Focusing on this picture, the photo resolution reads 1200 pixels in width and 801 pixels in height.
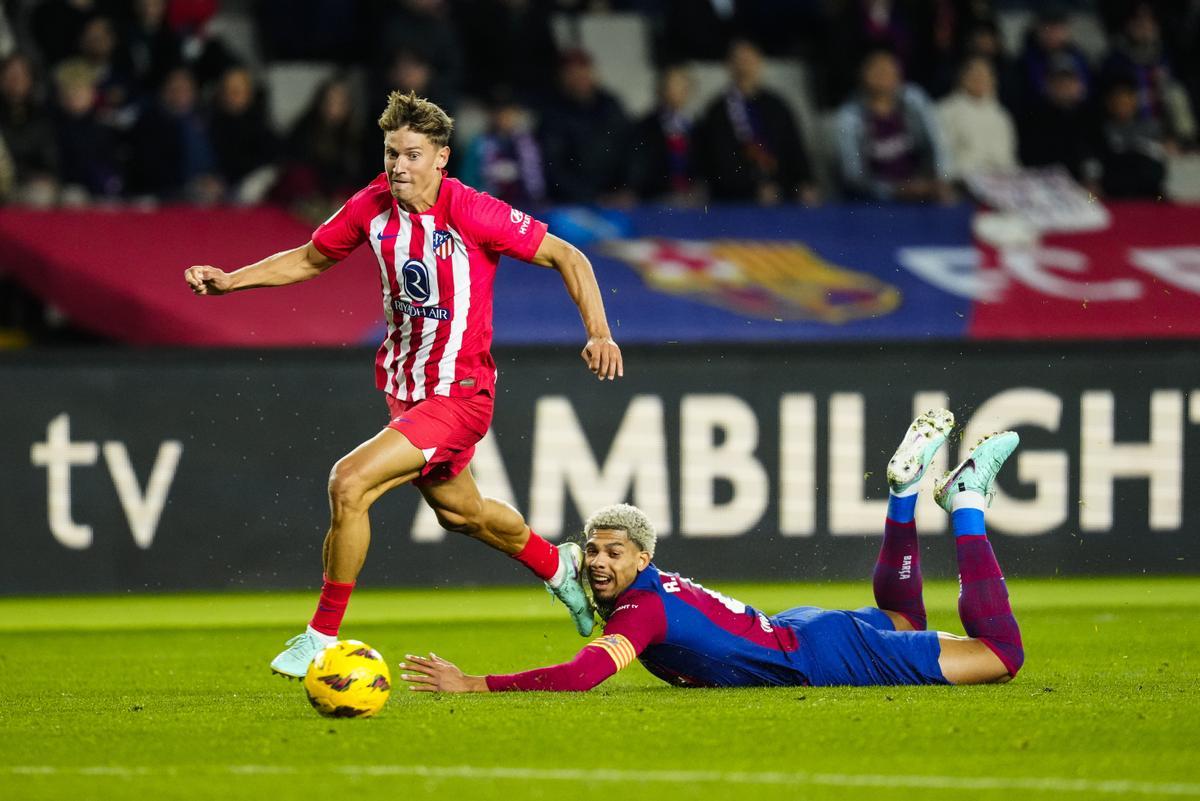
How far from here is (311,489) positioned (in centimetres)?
1137

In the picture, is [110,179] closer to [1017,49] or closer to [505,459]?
[505,459]

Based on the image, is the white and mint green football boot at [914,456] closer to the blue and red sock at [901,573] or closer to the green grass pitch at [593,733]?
the blue and red sock at [901,573]

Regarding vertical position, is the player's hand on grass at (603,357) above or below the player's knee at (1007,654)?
above

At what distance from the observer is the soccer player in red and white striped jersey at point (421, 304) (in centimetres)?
723

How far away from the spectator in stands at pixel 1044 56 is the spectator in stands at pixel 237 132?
568cm

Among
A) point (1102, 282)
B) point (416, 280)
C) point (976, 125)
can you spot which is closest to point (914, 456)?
point (416, 280)

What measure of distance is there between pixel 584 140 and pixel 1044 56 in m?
3.90

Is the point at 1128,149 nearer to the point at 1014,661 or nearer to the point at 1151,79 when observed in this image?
the point at 1151,79

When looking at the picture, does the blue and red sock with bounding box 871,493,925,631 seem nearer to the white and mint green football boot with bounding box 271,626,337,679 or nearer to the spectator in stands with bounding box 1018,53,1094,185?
the white and mint green football boot with bounding box 271,626,337,679

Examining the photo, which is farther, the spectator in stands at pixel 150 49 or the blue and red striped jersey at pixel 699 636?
the spectator in stands at pixel 150 49

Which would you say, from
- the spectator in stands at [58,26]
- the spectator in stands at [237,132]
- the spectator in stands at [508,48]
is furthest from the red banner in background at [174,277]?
the spectator in stands at [508,48]

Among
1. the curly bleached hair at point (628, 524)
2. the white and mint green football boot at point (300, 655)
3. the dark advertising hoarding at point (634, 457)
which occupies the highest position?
the curly bleached hair at point (628, 524)

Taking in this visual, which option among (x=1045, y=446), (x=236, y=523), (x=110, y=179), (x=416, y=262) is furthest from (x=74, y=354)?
(x=1045, y=446)

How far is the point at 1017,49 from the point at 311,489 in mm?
7456
